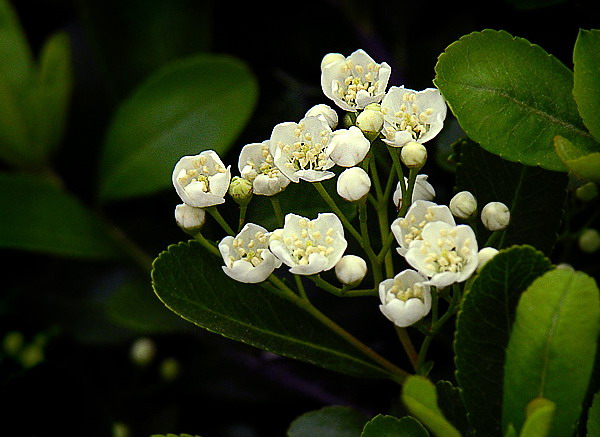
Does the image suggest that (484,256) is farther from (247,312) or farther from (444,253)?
(247,312)

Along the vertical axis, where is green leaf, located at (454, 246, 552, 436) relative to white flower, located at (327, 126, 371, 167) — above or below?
below

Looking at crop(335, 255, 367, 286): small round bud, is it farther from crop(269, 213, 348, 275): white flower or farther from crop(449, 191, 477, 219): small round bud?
crop(449, 191, 477, 219): small round bud

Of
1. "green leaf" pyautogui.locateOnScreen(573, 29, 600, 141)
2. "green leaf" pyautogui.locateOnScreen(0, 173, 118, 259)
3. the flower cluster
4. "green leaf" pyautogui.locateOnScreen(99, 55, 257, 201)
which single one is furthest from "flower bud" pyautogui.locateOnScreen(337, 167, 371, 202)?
"green leaf" pyautogui.locateOnScreen(0, 173, 118, 259)

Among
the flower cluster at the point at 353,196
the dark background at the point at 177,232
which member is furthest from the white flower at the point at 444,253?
the dark background at the point at 177,232

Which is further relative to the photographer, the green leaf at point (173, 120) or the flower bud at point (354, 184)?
the green leaf at point (173, 120)

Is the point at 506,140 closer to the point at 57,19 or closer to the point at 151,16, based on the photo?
the point at 151,16

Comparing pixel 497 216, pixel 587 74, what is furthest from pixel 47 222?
pixel 587 74

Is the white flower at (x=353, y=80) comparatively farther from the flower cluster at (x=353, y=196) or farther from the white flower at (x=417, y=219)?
the white flower at (x=417, y=219)
